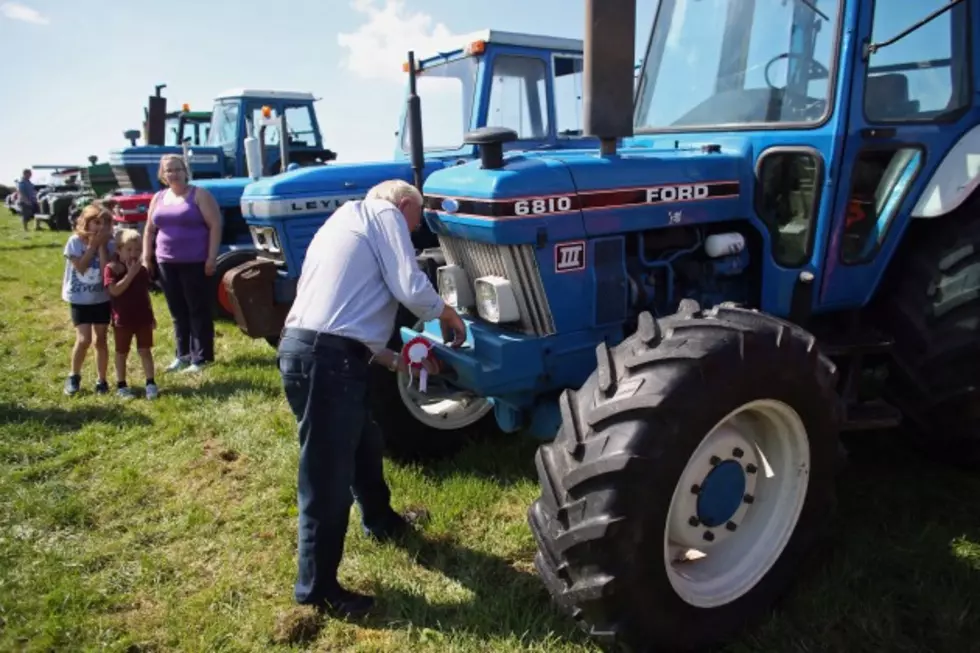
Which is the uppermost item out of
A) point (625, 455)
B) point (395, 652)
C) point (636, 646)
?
point (625, 455)

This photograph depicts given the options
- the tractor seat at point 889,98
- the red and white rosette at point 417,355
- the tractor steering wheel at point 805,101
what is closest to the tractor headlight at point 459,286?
the red and white rosette at point 417,355

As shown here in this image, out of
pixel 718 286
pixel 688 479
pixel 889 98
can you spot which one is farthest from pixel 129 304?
pixel 889 98

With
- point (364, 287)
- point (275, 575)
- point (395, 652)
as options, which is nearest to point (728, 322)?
point (364, 287)

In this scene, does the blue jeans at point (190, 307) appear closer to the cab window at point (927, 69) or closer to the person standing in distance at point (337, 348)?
the person standing in distance at point (337, 348)

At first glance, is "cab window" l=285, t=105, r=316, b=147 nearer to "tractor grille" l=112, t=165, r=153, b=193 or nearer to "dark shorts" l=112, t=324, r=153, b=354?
"tractor grille" l=112, t=165, r=153, b=193

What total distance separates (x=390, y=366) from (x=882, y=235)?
2.24m

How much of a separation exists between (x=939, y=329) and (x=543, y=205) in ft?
5.97

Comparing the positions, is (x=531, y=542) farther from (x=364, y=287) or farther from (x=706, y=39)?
(x=706, y=39)

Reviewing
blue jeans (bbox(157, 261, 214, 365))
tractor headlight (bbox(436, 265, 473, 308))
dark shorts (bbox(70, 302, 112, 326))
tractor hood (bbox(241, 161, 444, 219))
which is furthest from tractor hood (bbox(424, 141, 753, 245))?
dark shorts (bbox(70, 302, 112, 326))

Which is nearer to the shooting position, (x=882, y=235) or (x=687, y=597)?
(x=687, y=597)

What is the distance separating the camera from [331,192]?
17.6 feet

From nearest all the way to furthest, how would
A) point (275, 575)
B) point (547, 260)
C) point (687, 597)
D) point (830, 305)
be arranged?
point (687, 597) → point (547, 260) → point (275, 575) → point (830, 305)

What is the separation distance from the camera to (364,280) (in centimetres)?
271

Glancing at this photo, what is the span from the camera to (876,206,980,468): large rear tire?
3066 millimetres
